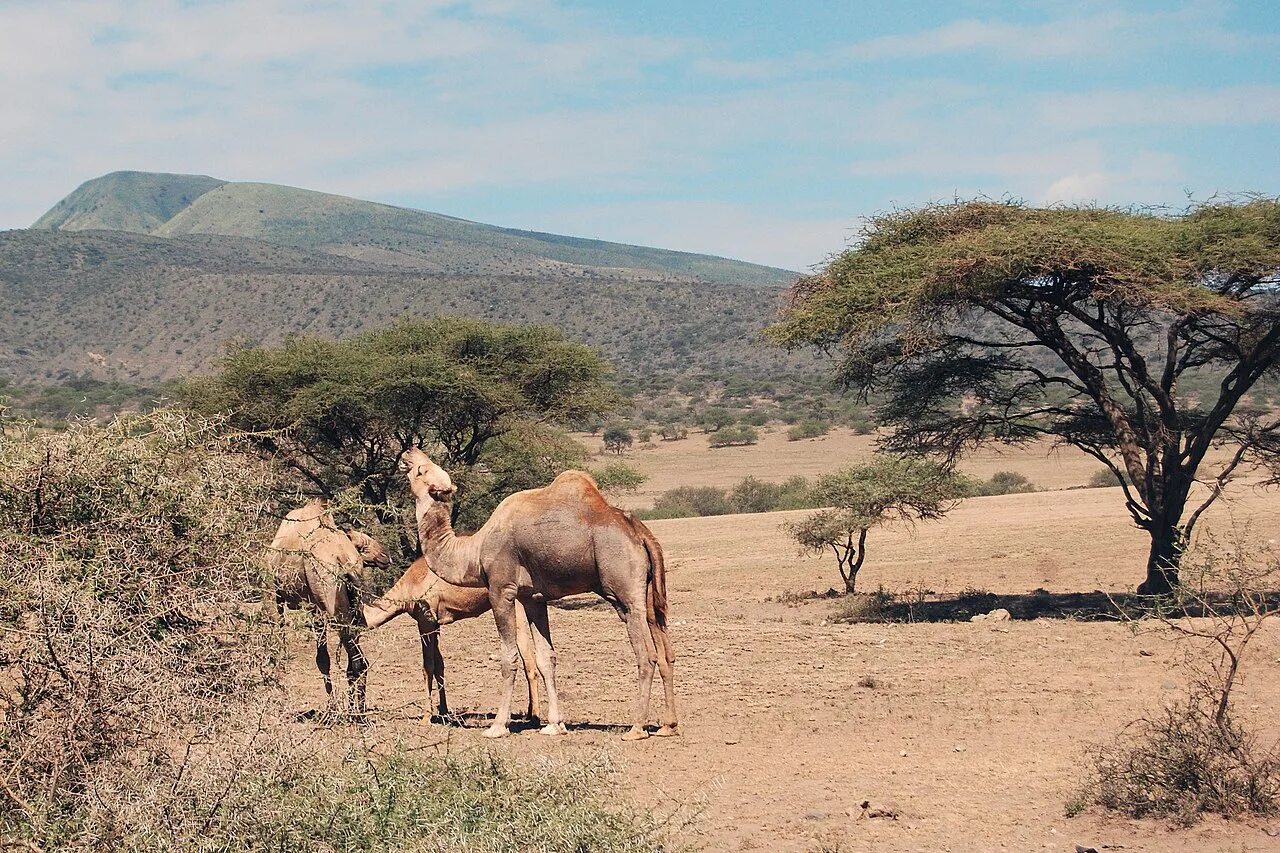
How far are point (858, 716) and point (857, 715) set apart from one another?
0.04 meters

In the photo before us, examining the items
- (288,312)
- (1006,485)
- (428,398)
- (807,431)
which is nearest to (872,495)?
(428,398)

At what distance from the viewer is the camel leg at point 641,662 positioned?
35.3 ft

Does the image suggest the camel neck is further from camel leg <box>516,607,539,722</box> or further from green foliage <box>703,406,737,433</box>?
green foliage <box>703,406,737,433</box>

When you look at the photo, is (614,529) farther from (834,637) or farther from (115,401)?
(115,401)

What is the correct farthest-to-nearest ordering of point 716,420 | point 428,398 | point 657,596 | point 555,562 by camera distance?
point 716,420 → point 428,398 → point 657,596 → point 555,562

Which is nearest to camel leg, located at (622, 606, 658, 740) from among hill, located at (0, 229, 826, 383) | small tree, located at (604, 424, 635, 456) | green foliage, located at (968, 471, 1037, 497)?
green foliage, located at (968, 471, 1037, 497)

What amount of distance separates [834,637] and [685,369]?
8775cm

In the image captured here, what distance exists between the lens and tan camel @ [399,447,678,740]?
429 inches

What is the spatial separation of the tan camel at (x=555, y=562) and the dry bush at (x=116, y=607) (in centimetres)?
429

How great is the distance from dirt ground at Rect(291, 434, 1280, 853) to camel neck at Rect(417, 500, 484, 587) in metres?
0.66

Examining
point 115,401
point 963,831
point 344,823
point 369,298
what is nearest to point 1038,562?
point 963,831

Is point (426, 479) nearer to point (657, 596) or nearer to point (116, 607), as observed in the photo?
point (657, 596)

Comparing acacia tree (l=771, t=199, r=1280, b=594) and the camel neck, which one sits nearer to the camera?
the camel neck

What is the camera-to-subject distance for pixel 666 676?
436 inches
